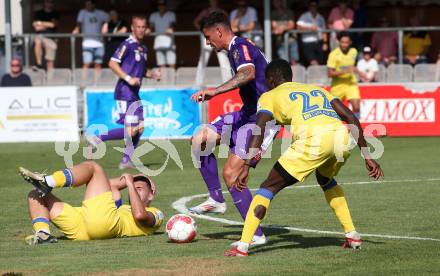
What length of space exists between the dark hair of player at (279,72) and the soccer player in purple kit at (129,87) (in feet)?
28.3

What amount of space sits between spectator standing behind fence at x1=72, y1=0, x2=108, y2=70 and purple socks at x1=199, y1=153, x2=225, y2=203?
14.3 meters

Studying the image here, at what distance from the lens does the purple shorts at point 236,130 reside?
11.1 metres

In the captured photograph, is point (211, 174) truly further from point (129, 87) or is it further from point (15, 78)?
point (15, 78)

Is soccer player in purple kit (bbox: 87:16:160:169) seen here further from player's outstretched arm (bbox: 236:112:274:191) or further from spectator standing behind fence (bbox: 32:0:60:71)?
player's outstretched arm (bbox: 236:112:274:191)

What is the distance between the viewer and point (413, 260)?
9180 mm

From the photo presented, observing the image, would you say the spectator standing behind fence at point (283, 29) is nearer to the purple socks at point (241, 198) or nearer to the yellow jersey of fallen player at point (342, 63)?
the yellow jersey of fallen player at point (342, 63)

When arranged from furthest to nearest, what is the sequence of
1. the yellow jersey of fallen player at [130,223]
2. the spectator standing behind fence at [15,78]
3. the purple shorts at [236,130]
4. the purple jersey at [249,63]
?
the spectator standing behind fence at [15,78] < the purple shorts at [236,130] < the purple jersey at [249,63] < the yellow jersey of fallen player at [130,223]

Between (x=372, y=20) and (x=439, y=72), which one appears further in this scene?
(x=372, y=20)

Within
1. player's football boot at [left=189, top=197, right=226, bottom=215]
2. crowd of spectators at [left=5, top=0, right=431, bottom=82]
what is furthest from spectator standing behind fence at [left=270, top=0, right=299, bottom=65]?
player's football boot at [left=189, top=197, right=226, bottom=215]

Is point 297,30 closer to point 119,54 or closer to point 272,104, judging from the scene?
point 119,54

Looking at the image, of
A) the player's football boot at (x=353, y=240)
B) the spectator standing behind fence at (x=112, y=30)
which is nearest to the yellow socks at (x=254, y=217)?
the player's football boot at (x=353, y=240)

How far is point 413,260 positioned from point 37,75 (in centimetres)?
1824

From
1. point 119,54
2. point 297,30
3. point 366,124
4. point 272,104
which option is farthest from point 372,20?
point 272,104

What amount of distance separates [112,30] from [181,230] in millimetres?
16853
